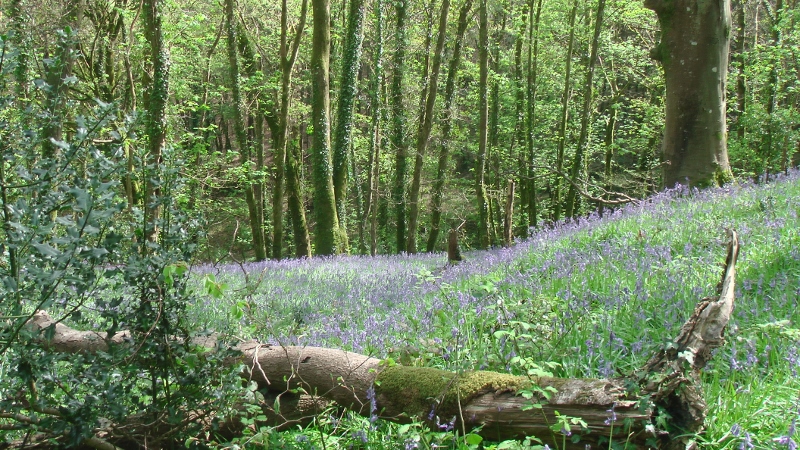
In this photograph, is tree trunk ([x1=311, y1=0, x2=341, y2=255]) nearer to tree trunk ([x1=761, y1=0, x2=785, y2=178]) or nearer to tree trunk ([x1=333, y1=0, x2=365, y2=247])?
tree trunk ([x1=333, y1=0, x2=365, y2=247])

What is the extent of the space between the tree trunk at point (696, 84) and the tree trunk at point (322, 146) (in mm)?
9559

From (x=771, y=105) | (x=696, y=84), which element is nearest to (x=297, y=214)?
(x=696, y=84)

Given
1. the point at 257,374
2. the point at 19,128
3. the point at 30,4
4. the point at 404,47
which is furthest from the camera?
the point at 404,47

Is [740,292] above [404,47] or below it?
below

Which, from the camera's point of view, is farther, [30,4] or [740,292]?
[30,4]

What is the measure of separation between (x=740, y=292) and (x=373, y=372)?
9.39ft

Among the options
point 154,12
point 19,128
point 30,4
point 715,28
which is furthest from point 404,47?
point 19,128

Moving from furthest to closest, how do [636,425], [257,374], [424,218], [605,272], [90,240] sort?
1. [424,218]
2. [605,272]
3. [257,374]
4. [90,240]
5. [636,425]

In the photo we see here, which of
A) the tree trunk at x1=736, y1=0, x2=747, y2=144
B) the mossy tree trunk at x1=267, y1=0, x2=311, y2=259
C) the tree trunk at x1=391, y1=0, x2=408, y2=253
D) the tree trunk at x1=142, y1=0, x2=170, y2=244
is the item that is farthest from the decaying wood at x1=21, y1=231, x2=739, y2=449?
the tree trunk at x1=736, y1=0, x2=747, y2=144

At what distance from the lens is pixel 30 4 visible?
485 inches

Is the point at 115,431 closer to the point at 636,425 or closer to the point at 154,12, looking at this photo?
the point at 636,425

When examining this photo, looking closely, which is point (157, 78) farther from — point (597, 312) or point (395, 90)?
point (395, 90)

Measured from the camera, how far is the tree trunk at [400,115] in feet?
67.5

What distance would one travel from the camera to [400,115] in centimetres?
2183
